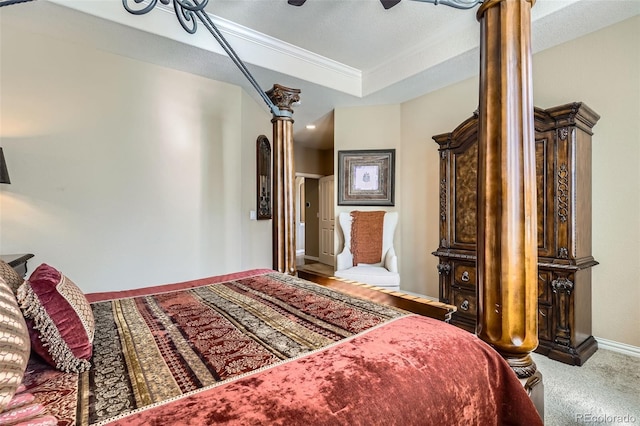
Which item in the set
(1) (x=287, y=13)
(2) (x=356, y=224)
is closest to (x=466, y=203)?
(2) (x=356, y=224)

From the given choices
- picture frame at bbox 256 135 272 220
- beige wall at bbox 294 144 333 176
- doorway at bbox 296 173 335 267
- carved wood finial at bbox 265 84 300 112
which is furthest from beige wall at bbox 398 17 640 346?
beige wall at bbox 294 144 333 176

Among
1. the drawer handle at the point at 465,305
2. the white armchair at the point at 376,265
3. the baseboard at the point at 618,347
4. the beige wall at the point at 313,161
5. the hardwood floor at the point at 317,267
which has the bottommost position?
the hardwood floor at the point at 317,267

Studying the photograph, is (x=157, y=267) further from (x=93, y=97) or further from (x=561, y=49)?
(x=561, y=49)

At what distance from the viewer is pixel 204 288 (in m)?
1.76

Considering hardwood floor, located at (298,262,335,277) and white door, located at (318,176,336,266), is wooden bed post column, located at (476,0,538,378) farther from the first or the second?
white door, located at (318,176,336,266)

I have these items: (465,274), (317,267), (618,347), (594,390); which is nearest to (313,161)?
(317,267)

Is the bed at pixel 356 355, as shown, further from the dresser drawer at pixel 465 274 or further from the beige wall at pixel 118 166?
the dresser drawer at pixel 465 274

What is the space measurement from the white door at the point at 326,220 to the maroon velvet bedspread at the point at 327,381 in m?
5.34

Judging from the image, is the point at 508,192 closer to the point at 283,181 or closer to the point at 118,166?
the point at 283,181

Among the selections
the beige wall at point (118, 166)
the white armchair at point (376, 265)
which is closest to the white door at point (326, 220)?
the white armchair at point (376, 265)

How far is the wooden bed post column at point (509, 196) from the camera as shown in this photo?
1.12 metres

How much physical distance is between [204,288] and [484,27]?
1816 mm

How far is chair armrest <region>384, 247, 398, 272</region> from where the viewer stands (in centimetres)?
356

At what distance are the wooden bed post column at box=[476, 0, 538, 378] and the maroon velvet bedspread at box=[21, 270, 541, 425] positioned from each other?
0.14 metres
